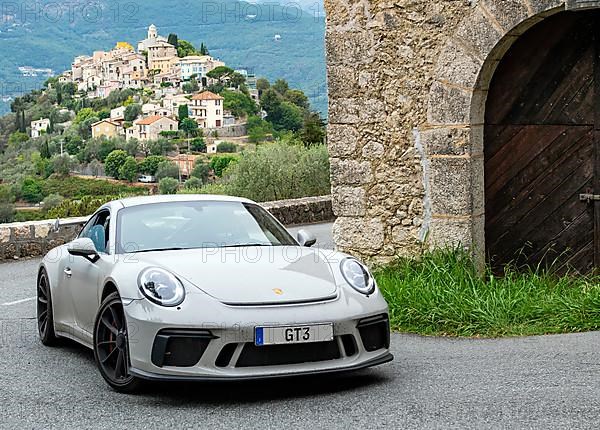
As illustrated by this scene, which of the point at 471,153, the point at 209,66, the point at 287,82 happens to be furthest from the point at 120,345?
the point at 209,66

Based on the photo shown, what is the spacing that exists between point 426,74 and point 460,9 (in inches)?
27.9

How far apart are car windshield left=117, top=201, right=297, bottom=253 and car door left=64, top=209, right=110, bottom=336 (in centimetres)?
21

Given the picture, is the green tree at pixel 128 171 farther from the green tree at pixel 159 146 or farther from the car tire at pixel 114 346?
the car tire at pixel 114 346

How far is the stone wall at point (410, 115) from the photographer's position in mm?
9664

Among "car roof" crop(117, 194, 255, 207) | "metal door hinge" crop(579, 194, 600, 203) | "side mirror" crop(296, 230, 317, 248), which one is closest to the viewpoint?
"side mirror" crop(296, 230, 317, 248)

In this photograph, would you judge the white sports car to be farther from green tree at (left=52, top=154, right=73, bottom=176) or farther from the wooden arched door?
green tree at (left=52, top=154, right=73, bottom=176)

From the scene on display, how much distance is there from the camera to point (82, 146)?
5209cm

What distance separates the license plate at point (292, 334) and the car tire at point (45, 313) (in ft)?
9.58

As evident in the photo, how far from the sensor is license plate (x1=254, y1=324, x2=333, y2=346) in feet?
19.0

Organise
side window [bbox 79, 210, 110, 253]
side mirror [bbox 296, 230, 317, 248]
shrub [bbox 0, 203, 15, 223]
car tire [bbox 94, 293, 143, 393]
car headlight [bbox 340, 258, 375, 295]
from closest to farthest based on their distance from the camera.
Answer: car tire [bbox 94, 293, 143, 393], car headlight [bbox 340, 258, 375, 295], side window [bbox 79, 210, 110, 253], side mirror [bbox 296, 230, 317, 248], shrub [bbox 0, 203, 15, 223]

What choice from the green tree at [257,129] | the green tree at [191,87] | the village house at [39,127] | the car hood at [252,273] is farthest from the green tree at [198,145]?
the car hood at [252,273]

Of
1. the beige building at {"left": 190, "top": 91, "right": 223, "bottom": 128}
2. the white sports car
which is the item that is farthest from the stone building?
the beige building at {"left": 190, "top": 91, "right": 223, "bottom": 128}

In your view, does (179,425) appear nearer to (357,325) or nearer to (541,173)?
(357,325)

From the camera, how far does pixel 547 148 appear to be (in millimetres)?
9828
